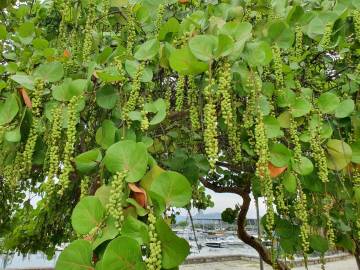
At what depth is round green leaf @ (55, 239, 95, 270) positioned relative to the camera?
0.86 m

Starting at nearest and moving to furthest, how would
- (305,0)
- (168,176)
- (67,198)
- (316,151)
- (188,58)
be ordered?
(168,176) → (188,58) → (316,151) → (305,0) → (67,198)

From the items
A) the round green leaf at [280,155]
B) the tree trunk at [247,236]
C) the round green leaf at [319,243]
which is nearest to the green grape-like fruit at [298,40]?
the round green leaf at [280,155]

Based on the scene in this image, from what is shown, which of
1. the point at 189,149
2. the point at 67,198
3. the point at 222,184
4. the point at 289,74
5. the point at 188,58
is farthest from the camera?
the point at 222,184

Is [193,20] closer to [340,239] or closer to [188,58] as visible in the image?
[188,58]

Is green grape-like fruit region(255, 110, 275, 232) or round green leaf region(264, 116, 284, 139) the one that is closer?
green grape-like fruit region(255, 110, 275, 232)

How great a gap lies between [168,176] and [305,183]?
84 cm

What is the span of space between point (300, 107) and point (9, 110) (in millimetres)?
976

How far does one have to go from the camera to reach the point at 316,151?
1.33m

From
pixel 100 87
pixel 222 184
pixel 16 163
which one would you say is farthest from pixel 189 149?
pixel 222 184

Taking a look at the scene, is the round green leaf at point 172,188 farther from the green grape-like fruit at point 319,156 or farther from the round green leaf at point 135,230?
the green grape-like fruit at point 319,156

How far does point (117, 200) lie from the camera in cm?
92

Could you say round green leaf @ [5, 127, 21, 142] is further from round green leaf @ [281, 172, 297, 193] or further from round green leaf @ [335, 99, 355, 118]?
round green leaf @ [335, 99, 355, 118]

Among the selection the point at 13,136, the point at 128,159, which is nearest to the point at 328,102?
the point at 128,159

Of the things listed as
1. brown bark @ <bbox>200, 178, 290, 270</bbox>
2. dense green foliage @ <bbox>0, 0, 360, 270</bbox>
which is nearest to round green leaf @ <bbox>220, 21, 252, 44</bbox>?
dense green foliage @ <bbox>0, 0, 360, 270</bbox>
